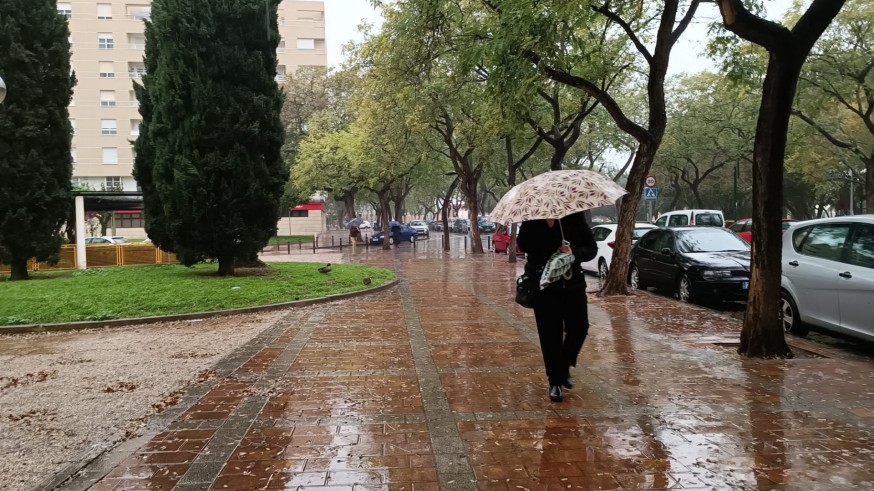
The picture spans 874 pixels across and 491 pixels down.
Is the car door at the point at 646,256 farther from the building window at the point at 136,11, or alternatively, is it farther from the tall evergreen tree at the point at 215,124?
the building window at the point at 136,11

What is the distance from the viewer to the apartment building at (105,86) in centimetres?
5106

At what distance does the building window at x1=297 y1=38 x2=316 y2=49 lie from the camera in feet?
191

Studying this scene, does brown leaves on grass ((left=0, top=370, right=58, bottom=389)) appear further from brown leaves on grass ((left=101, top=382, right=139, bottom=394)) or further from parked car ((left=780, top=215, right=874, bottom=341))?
parked car ((left=780, top=215, right=874, bottom=341))

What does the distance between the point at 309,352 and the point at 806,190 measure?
45.5 meters

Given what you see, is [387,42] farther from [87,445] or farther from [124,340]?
[87,445]

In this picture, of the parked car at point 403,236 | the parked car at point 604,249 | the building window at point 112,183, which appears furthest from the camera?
the building window at point 112,183

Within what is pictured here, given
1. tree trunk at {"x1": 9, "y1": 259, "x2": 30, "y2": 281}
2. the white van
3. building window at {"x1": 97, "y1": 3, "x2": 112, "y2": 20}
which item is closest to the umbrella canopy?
tree trunk at {"x1": 9, "y1": 259, "x2": 30, "y2": 281}

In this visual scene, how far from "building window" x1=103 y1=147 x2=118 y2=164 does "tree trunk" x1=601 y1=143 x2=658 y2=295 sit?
5274cm

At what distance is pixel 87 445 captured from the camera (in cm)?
429

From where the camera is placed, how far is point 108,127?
171ft

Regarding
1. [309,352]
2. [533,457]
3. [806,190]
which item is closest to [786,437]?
[533,457]

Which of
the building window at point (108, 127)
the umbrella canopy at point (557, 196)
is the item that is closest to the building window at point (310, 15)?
the building window at point (108, 127)

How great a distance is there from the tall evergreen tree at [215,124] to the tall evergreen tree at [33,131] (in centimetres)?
276

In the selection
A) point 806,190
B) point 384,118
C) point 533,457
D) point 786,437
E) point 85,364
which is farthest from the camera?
point 806,190
